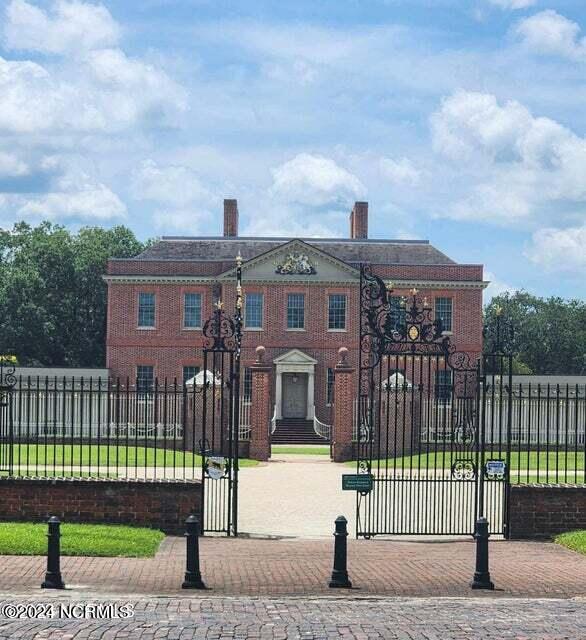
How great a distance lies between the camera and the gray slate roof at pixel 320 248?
52438mm

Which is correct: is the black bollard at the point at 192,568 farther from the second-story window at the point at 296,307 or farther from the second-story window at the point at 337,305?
the second-story window at the point at 337,305

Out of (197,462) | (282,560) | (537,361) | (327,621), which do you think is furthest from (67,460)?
(537,361)

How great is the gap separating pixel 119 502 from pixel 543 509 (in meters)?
6.16

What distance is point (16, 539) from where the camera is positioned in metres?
13.9

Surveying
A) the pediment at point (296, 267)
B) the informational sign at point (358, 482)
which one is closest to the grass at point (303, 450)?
the pediment at point (296, 267)

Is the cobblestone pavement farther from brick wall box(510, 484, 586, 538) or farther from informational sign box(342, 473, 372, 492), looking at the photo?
brick wall box(510, 484, 586, 538)

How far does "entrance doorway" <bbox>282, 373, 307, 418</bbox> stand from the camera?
1929 inches

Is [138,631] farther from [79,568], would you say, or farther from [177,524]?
[177,524]

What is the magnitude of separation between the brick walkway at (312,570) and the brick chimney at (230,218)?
136 feet

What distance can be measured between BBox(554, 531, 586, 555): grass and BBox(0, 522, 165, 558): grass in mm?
5619

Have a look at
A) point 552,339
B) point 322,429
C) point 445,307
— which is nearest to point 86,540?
point 322,429

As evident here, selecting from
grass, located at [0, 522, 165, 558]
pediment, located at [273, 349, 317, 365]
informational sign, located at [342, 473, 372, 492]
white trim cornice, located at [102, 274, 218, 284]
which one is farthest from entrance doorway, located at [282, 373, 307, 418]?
grass, located at [0, 522, 165, 558]

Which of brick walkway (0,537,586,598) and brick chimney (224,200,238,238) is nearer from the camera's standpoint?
brick walkway (0,537,586,598)

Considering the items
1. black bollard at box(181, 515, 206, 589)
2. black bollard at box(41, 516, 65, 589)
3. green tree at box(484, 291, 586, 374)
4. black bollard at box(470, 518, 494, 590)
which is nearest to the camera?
black bollard at box(41, 516, 65, 589)
